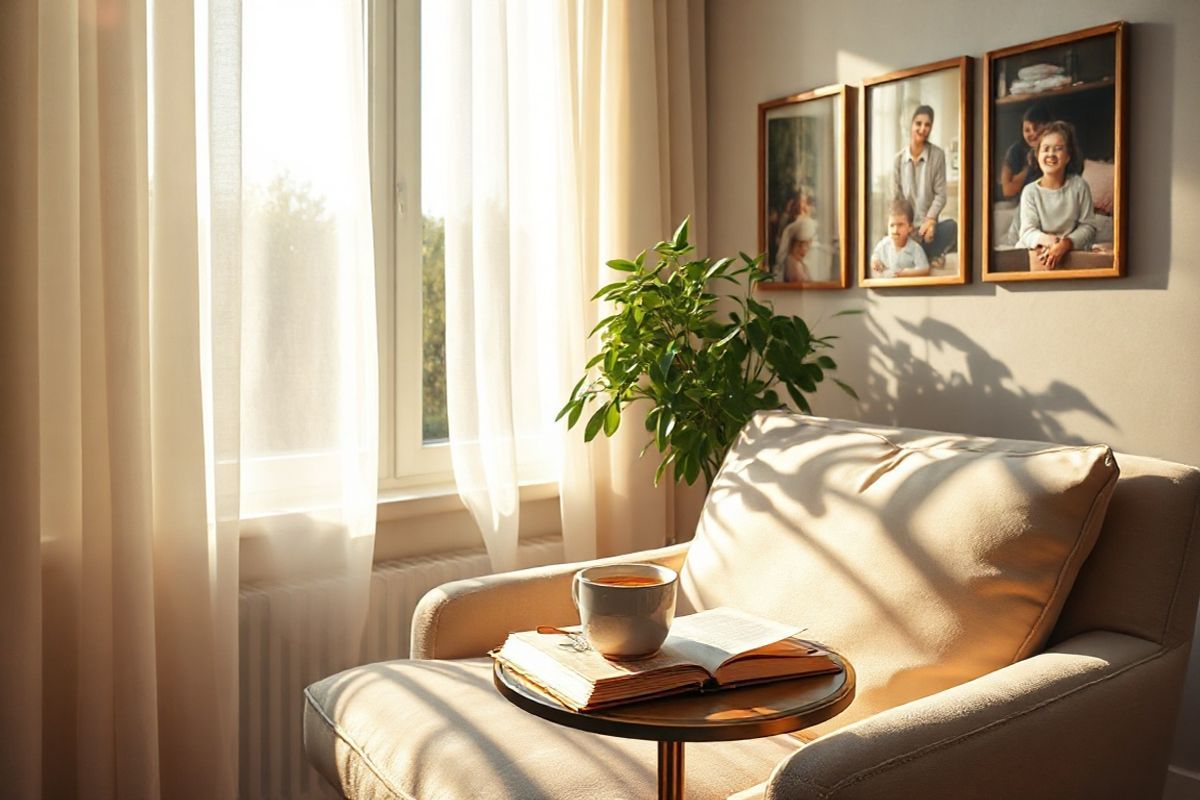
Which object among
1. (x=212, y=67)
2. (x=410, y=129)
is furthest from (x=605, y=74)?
(x=212, y=67)

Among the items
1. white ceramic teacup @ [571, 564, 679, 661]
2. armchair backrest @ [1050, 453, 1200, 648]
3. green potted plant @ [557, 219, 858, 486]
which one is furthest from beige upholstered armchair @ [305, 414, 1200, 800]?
green potted plant @ [557, 219, 858, 486]

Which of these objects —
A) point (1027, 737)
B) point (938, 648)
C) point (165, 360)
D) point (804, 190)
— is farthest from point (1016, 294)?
point (165, 360)

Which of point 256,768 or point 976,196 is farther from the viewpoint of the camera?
point 976,196

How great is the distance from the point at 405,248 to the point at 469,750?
150 cm

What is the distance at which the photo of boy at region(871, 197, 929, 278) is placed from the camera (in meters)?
2.53

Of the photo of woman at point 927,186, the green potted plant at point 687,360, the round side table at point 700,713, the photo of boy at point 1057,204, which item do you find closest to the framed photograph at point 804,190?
the photo of woman at point 927,186

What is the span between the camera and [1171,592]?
1495 mm

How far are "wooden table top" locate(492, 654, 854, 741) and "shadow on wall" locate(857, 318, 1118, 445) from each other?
131cm

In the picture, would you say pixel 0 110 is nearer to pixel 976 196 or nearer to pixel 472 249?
pixel 472 249

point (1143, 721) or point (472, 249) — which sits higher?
point (472, 249)

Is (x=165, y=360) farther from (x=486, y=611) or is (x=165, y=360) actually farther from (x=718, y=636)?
(x=718, y=636)

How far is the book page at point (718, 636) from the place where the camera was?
4.01 feet

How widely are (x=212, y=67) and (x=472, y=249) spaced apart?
73cm

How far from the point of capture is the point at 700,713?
1.13 metres
